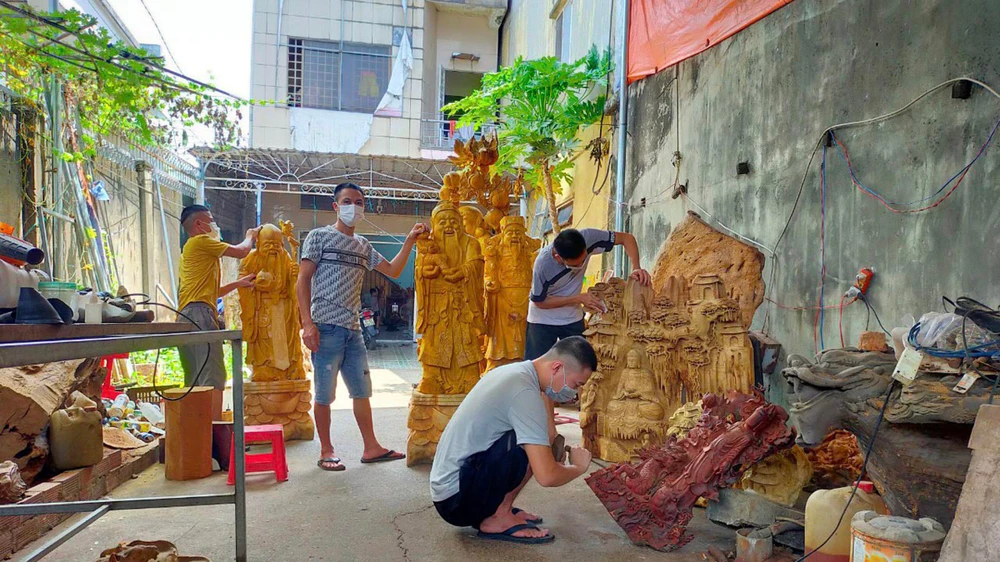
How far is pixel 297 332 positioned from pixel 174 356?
4.45m

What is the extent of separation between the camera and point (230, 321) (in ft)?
34.8

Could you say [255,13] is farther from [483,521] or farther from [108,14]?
[483,521]

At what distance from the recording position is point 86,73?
20.5 ft

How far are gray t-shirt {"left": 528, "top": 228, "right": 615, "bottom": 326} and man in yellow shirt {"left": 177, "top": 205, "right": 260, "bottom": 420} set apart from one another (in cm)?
231

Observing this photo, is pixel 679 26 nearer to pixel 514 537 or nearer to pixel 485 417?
pixel 485 417

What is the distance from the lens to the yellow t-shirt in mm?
4727

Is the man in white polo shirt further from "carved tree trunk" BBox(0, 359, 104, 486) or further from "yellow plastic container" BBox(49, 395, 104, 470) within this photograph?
"carved tree trunk" BBox(0, 359, 104, 486)

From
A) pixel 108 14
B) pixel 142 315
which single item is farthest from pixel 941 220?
pixel 108 14

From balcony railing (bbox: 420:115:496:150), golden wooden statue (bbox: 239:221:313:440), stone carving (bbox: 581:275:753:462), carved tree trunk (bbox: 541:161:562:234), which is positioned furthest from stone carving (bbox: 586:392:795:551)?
balcony railing (bbox: 420:115:496:150)

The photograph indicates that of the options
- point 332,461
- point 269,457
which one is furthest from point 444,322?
point 269,457

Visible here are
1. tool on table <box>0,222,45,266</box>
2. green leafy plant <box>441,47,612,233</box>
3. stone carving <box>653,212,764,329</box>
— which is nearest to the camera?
tool on table <box>0,222,45,266</box>

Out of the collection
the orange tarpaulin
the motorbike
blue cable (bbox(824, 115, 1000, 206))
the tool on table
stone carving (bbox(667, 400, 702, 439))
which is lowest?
the motorbike

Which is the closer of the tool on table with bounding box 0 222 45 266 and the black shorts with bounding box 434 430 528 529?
the tool on table with bounding box 0 222 45 266

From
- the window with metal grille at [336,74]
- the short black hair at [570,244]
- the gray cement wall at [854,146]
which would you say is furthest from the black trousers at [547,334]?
the window with metal grille at [336,74]
